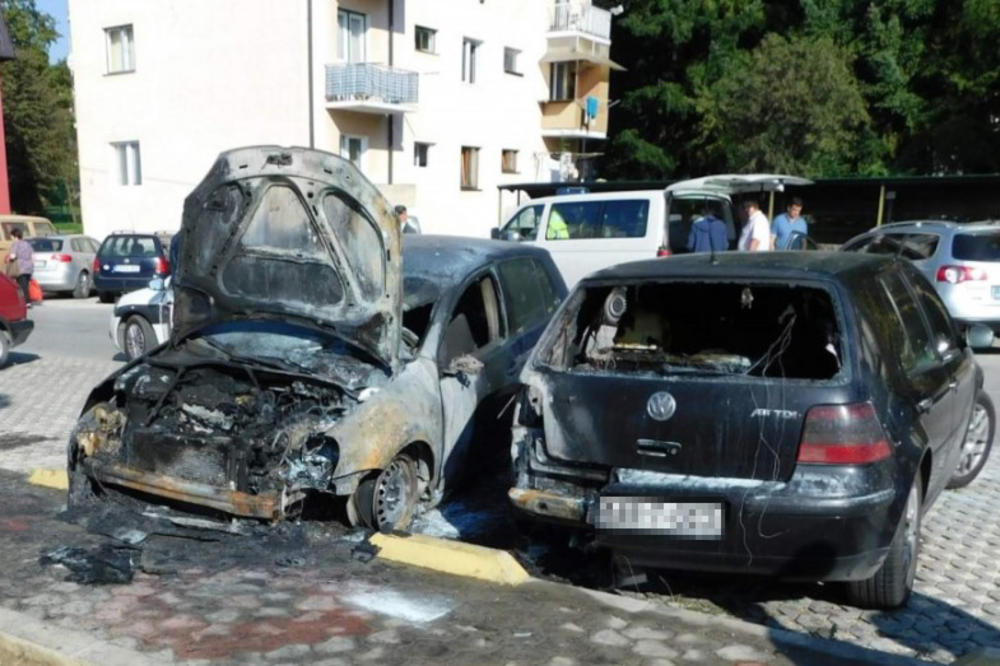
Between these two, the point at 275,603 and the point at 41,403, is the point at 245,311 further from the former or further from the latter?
the point at 41,403

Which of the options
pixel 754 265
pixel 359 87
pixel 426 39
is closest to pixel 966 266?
pixel 754 265

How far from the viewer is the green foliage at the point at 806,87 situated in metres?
29.1

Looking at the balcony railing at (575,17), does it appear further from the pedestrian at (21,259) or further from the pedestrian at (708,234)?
the pedestrian at (21,259)

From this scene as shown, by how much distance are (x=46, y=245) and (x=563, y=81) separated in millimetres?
20511

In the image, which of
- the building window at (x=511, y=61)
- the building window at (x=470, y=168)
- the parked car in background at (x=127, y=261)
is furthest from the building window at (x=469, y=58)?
the parked car in background at (x=127, y=261)

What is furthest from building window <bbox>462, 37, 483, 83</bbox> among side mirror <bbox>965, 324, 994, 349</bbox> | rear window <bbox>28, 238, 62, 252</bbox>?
side mirror <bbox>965, 324, 994, 349</bbox>

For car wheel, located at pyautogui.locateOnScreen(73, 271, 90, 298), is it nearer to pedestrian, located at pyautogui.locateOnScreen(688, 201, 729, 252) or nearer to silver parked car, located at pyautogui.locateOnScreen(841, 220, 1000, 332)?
pedestrian, located at pyautogui.locateOnScreen(688, 201, 729, 252)

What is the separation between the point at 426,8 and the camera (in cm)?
2920

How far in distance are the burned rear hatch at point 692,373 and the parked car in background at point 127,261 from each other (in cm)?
Result: 1633

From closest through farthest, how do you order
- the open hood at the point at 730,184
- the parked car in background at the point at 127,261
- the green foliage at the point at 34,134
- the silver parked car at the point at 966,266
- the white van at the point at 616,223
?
the silver parked car at the point at 966,266, the white van at the point at 616,223, the open hood at the point at 730,184, the parked car in background at the point at 127,261, the green foliage at the point at 34,134

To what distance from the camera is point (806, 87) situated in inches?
1119

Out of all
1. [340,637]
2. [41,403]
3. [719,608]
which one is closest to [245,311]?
[340,637]

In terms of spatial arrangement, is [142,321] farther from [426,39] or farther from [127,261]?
[426,39]

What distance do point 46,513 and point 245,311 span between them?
180 cm
